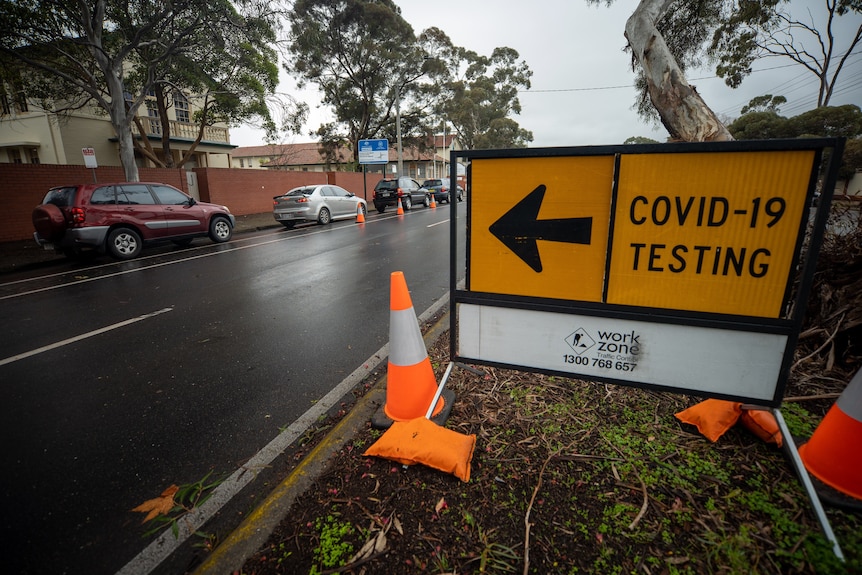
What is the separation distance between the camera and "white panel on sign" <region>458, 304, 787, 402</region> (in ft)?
6.39

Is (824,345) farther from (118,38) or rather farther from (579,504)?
(118,38)

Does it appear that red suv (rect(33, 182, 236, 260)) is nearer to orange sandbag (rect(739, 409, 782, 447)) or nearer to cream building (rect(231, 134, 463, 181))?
orange sandbag (rect(739, 409, 782, 447))

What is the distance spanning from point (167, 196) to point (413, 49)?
79.9 feet

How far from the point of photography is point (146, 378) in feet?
11.4

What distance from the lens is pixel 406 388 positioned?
102 inches

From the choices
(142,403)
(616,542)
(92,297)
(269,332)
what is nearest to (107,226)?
(92,297)

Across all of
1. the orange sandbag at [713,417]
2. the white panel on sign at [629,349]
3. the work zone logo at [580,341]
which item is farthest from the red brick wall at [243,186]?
the orange sandbag at [713,417]

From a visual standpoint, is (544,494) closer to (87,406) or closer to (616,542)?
A: (616,542)

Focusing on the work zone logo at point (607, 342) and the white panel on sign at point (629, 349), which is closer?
the white panel on sign at point (629, 349)

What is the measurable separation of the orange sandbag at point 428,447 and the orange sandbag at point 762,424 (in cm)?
157

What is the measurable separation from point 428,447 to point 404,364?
60cm

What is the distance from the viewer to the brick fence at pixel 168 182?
12.1 meters

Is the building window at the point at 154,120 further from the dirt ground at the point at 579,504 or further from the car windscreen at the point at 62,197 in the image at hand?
the dirt ground at the point at 579,504

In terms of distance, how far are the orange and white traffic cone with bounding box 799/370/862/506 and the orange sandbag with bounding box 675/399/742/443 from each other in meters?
0.36
